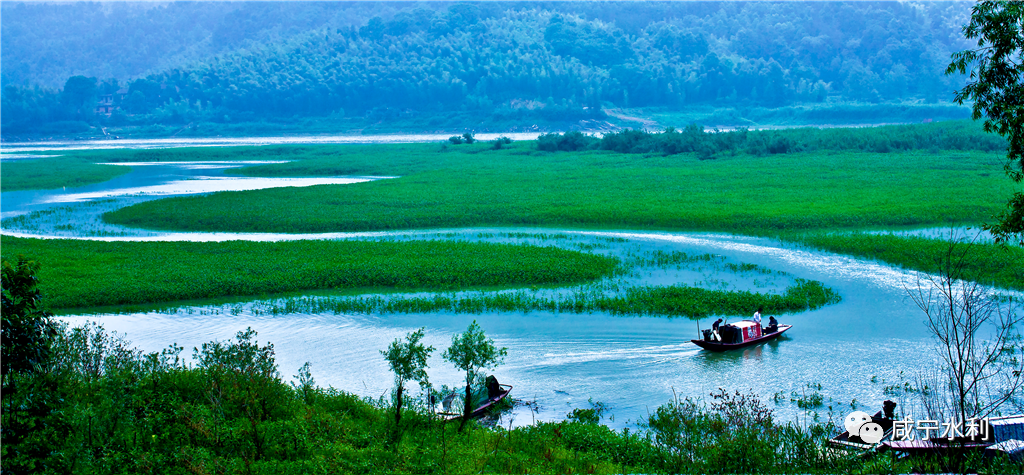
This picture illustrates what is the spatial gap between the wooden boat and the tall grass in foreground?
11.9 m

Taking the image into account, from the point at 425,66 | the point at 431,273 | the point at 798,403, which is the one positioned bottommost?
the point at 798,403

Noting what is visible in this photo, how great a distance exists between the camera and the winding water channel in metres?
17.4

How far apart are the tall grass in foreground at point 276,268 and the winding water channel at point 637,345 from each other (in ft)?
6.32

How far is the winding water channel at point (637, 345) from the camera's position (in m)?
17.4

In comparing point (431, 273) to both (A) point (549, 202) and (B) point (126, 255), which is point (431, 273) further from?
(A) point (549, 202)

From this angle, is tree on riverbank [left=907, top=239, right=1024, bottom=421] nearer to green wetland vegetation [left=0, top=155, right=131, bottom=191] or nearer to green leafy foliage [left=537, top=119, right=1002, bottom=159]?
green leafy foliage [left=537, top=119, right=1002, bottom=159]

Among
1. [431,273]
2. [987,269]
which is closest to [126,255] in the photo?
[431,273]

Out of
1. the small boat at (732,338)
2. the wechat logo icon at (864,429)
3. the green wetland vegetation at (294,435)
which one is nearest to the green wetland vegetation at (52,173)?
the green wetland vegetation at (294,435)

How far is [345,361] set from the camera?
20266 mm

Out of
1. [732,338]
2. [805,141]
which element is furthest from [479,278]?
[805,141]

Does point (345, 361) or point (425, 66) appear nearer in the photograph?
point (345, 361)

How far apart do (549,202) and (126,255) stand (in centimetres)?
2487

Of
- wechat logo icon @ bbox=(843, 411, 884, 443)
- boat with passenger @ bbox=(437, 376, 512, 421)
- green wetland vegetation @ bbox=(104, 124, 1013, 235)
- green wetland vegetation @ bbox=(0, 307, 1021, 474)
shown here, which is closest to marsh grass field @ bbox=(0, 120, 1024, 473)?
green wetland vegetation @ bbox=(0, 307, 1021, 474)

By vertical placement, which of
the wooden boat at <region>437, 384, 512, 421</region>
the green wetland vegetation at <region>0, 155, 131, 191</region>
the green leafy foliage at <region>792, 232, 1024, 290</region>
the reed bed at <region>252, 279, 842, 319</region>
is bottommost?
the wooden boat at <region>437, 384, 512, 421</region>
